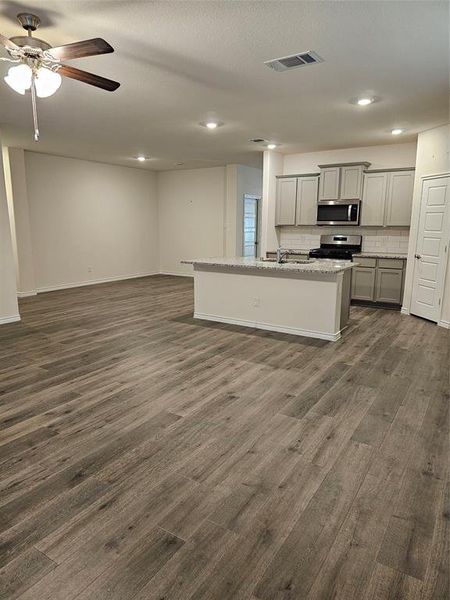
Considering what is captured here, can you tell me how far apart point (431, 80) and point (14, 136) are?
574cm

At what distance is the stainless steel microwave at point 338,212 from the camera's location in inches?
260

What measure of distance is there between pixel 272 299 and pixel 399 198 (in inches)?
119

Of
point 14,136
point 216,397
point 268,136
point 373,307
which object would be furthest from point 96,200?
point 216,397

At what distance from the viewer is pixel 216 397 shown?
3.14 m

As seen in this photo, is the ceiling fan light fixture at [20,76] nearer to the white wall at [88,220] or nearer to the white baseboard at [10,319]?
the white baseboard at [10,319]

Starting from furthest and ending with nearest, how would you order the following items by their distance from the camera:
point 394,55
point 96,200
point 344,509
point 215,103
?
point 96,200 < point 215,103 < point 394,55 < point 344,509

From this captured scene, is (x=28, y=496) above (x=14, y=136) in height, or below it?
below

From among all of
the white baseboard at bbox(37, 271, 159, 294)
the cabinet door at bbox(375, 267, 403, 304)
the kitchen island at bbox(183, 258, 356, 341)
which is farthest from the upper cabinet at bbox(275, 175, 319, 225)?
the white baseboard at bbox(37, 271, 159, 294)

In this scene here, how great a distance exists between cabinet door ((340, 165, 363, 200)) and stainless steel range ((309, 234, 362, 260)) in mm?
738

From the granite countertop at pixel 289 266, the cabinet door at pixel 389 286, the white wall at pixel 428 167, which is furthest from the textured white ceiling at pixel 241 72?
the cabinet door at pixel 389 286

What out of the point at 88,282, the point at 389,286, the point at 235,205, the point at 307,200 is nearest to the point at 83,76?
the point at 307,200

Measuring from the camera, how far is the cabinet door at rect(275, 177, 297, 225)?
23.9ft

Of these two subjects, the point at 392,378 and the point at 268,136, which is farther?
the point at 268,136

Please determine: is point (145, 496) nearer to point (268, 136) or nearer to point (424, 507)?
point (424, 507)
